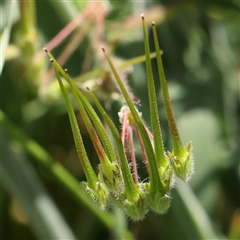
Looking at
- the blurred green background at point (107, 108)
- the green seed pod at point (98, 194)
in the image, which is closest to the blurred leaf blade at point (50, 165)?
the blurred green background at point (107, 108)

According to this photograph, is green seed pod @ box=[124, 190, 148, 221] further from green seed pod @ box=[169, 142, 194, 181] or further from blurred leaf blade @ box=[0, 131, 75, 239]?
blurred leaf blade @ box=[0, 131, 75, 239]

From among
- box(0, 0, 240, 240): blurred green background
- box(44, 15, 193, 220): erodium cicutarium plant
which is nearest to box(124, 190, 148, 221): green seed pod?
box(44, 15, 193, 220): erodium cicutarium plant

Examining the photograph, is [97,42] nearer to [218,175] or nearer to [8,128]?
[8,128]

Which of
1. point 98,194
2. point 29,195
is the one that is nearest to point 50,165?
point 29,195

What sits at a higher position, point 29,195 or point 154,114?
point 154,114

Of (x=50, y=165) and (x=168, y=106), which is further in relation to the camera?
(x=50, y=165)

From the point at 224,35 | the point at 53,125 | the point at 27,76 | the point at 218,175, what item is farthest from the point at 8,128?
the point at 224,35

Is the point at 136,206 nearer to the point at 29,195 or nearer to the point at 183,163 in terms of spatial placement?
the point at 183,163

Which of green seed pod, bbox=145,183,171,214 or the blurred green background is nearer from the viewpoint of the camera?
green seed pod, bbox=145,183,171,214
